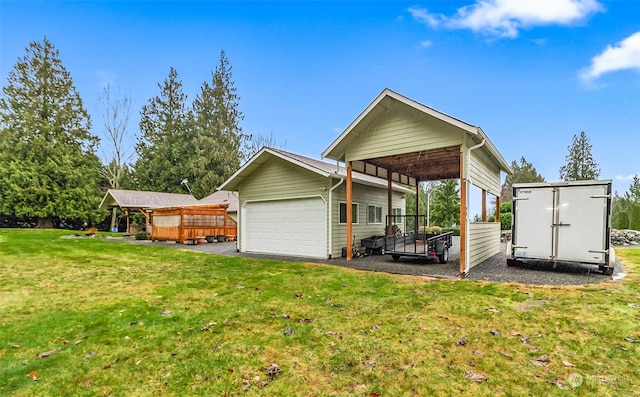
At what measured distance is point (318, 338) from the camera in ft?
12.9

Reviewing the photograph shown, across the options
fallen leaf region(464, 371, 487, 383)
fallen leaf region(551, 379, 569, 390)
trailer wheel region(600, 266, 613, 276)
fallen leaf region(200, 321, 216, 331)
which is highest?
trailer wheel region(600, 266, 613, 276)

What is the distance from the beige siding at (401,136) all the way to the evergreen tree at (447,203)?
19.4m

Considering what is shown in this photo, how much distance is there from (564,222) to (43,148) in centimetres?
3776

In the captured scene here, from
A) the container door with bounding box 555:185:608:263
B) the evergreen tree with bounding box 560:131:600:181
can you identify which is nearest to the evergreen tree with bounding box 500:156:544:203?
the evergreen tree with bounding box 560:131:600:181

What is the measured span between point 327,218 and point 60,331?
323 inches

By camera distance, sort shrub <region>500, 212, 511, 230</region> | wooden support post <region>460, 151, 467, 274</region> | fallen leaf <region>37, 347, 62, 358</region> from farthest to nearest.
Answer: shrub <region>500, 212, 511, 230</region>
wooden support post <region>460, 151, 467, 274</region>
fallen leaf <region>37, 347, 62, 358</region>

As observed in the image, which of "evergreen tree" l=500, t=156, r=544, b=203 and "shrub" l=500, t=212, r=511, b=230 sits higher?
"evergreen tree" l=500, t=156, r=544, b=203

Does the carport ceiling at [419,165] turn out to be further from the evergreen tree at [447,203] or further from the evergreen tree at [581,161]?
the evergreen tree at [581,161]

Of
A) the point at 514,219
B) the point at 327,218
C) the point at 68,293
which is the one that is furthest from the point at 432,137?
the point at 68,293

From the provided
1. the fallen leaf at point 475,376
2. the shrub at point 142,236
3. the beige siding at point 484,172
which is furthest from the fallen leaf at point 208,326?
the shrub at point 142,236

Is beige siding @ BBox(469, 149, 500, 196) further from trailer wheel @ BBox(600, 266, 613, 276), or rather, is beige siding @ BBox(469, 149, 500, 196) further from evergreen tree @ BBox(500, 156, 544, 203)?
evergreen tree @ BBox(500, 156, 544, 203)

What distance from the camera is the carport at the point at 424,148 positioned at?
8117mm

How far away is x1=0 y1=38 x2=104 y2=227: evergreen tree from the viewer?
1010 inches

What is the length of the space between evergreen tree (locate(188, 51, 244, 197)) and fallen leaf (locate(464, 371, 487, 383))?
3397 centimetres
